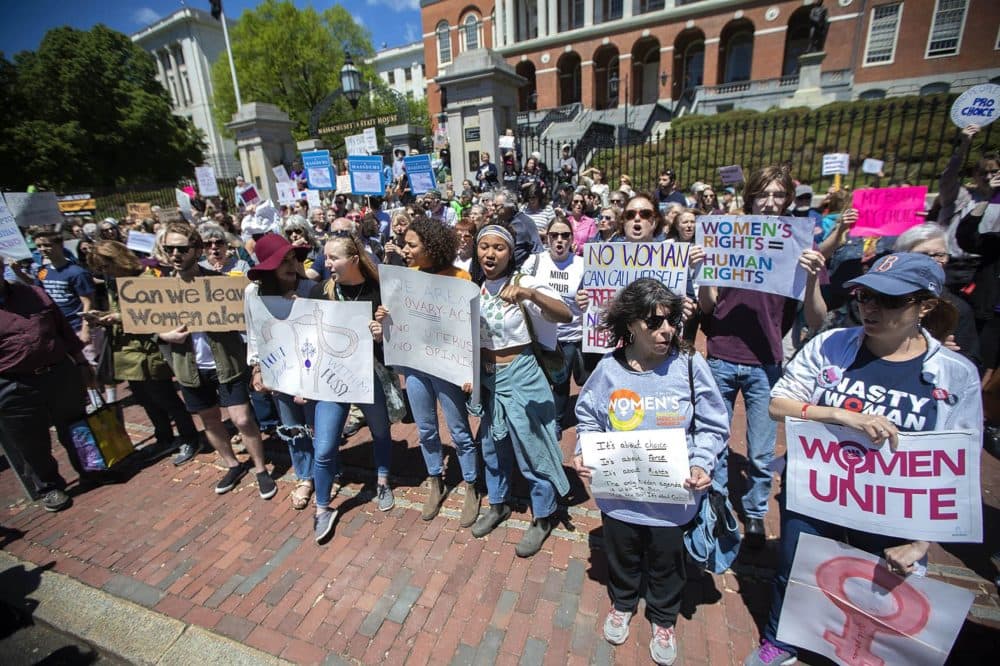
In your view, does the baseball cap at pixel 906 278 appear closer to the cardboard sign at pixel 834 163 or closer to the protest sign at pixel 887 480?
the protest sign at pixel 887 480

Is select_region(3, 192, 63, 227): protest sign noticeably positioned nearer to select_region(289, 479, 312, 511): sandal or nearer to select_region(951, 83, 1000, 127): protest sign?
select_region(289, 479, 312, 511): sandal

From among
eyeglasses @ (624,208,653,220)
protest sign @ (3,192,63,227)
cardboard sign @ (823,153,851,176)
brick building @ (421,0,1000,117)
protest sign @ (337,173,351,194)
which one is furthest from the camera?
brick building @ (421,0,1000,117)

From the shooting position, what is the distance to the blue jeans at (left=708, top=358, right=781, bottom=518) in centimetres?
282

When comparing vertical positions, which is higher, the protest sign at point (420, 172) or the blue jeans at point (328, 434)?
the protest sign at point (420, 172)

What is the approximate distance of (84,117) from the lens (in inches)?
1096

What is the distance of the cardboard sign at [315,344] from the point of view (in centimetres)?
314

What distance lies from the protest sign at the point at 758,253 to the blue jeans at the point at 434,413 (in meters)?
1.86

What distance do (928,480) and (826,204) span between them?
2776mm

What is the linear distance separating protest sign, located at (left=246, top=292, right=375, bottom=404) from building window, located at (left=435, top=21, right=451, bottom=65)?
46.5m

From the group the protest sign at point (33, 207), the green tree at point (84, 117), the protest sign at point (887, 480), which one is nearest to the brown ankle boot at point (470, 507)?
the protest sign at point (887, 480)

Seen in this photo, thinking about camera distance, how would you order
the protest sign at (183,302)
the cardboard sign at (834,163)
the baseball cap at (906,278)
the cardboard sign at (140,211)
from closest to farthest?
the baseball cap at (906,278) → the protest sign at (183,302) → the cardboard sign at (834,163) → the cardboard sign at (140,211)

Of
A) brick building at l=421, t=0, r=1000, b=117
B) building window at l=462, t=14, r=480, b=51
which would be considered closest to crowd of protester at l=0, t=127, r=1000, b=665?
brick building at l=421, t=0, r=1000, b=117

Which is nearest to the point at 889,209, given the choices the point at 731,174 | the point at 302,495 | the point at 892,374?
the point at 731,174

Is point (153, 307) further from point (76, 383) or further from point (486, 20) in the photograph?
point (486, 20)
